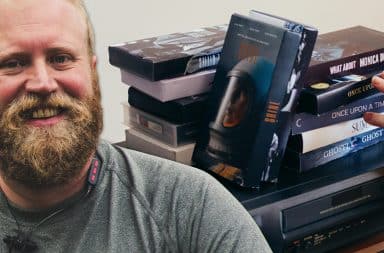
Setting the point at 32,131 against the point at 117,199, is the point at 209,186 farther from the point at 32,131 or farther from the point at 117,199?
the point at 32,131

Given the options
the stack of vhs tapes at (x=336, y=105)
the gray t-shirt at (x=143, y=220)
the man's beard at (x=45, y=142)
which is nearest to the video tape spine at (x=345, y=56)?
the stack of vhs tapes at (x=336, y=105)

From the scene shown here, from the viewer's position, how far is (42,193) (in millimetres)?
1052

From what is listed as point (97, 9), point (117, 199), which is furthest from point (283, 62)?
point (97, 9)

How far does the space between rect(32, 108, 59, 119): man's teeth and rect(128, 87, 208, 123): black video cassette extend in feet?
1.11

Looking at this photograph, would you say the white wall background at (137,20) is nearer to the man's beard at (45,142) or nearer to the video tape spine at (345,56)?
the video tape spine at (345,56)

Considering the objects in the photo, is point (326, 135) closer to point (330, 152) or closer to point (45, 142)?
point (330, 152)

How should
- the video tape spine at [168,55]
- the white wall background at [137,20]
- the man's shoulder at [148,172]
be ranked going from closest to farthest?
the man's shoulder at [148,172] < the video tape spine at [168,55] < the white wall background at [137,20]

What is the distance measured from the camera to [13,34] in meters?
0.99

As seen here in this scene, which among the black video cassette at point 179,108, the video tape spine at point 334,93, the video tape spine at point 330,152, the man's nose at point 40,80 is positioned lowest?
the video tape spine at point 330,152

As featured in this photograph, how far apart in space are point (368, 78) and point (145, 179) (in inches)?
20.8

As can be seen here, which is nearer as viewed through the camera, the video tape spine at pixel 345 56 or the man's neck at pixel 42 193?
the man's neck at pixel 42 193

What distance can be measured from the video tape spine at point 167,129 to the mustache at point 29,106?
336mm

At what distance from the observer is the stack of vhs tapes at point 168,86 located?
1287 mm

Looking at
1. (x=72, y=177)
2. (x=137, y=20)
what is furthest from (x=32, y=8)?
(x=137, y=20)
